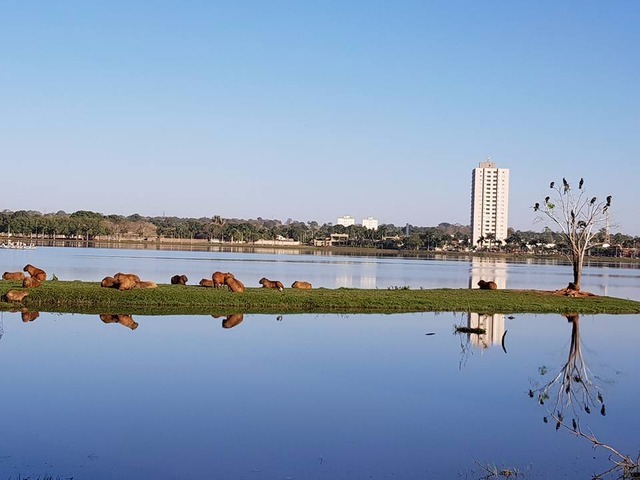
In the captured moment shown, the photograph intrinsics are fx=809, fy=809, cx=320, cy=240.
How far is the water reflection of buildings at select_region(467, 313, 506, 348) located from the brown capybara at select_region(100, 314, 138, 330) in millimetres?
11325

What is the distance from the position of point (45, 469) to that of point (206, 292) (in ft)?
77.2

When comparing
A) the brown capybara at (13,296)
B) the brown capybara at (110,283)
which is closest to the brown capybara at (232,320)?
the brown capybara at (110,283)

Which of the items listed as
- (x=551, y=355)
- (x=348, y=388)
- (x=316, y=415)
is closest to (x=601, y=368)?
(x=551, y=355)

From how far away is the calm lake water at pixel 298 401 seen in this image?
40.5 ft

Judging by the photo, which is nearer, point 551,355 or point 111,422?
point 111,422

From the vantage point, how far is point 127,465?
1190 centimetres

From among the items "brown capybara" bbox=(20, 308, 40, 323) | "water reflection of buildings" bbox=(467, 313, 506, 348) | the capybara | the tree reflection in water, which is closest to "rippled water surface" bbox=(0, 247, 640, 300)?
the capybara

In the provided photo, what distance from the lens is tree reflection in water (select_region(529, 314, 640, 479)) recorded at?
13.2 m

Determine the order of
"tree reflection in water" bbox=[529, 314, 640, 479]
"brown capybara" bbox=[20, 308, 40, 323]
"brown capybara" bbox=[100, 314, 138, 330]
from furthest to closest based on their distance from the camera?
1. "brown capybara" bbox=[20, 308, 40, 323]
2. "brown capybara" bbox=[100, 314, 138, 330]
3. "tree reflection in water" bbox=[529, 314, 640, 479]

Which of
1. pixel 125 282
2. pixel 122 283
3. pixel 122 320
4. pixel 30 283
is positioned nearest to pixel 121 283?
pixel 122 283

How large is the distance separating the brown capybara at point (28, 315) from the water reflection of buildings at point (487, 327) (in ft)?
49.6

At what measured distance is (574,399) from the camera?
17.9m

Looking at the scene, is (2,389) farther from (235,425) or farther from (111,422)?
(235,425)

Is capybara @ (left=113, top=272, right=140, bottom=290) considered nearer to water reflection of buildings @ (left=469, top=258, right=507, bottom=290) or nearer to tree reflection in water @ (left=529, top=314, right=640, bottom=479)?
tree reflection in water @ (left=529, top=314, right=640, bottom=479)
